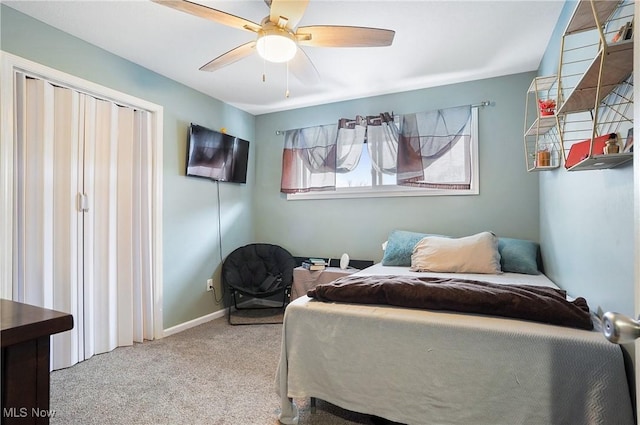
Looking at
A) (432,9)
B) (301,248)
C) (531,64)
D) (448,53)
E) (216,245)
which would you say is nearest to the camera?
(432,9)

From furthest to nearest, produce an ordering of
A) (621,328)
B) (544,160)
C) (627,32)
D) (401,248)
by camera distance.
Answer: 1. (401,248)
2. (544,160)
3. (627,32)
4. (621,328)

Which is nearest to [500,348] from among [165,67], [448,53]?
[448,53]

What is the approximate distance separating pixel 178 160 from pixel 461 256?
2.74 m

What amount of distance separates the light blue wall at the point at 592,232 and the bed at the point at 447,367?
28 centimetres

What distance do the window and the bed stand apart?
79.5 inches

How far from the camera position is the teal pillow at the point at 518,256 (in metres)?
2.62

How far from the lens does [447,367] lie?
4.50 feet

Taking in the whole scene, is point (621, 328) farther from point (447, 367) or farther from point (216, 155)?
point (216, 155)

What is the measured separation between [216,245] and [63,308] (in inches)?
58.8

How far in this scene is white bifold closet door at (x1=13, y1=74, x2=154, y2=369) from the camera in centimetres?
217

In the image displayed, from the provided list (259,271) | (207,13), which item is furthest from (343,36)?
(259,271)

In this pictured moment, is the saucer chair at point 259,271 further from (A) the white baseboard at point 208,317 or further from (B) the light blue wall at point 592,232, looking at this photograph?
(B) the light blue wall at point 592,232

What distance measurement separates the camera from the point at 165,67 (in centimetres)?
286

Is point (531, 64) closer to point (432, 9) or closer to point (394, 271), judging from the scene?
point (432, 9)
